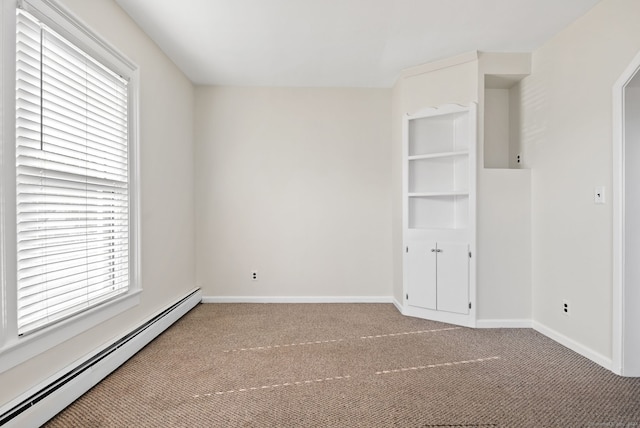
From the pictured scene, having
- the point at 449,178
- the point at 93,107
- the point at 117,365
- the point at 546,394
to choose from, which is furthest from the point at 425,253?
the point at 93,107

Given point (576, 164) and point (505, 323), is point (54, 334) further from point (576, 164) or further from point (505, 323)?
point (576, 164)

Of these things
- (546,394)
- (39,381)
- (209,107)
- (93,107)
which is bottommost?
(546,394)

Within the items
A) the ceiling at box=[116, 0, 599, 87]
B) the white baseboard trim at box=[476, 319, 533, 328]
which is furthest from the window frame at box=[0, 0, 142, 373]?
the white baseboard trim at box=[476, 319, 533, 328]

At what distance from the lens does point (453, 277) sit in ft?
11.2

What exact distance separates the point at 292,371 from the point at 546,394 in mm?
1636

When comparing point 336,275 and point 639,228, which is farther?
point 336,275

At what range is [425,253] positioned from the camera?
11.7ft

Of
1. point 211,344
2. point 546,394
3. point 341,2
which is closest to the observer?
point 546,394

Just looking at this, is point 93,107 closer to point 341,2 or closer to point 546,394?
point 341,2

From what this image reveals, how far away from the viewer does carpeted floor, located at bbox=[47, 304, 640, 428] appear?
1.85 m

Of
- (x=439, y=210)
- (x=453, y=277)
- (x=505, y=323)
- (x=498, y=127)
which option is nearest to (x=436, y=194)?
(x=439, y=210)

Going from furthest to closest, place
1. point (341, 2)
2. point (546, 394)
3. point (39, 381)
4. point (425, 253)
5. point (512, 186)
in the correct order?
point (425, 253) → point (512, 186) → point (341, 2) → point (546, 394) → point (39, 381)

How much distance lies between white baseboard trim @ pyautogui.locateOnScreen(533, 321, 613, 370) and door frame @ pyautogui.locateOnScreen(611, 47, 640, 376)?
0.24ft

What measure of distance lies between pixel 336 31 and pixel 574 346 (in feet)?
10.8
